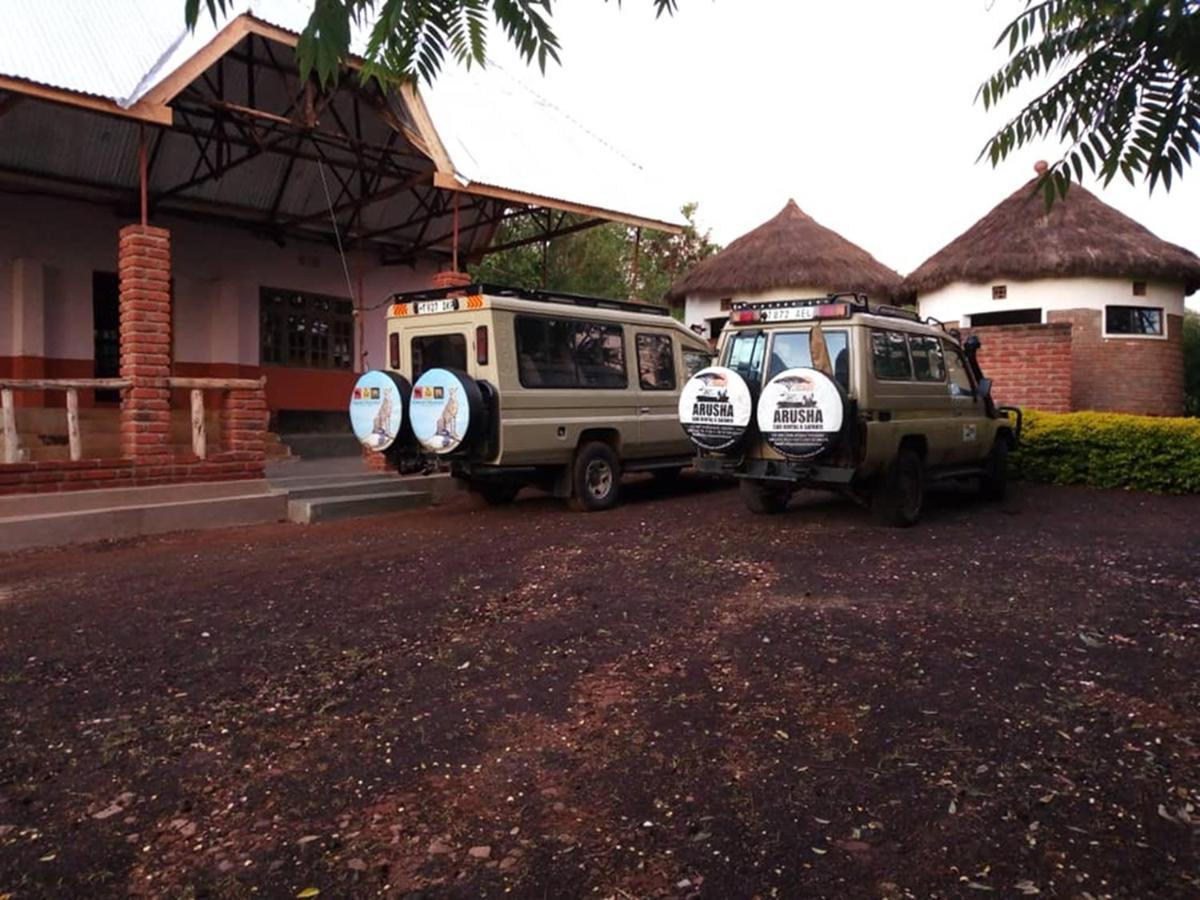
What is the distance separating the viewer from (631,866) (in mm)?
2984

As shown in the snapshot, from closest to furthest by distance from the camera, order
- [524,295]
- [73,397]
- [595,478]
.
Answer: [73,397], [524,295], [595,478]

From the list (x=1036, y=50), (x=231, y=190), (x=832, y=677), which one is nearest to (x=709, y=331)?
(x=231, y=190)

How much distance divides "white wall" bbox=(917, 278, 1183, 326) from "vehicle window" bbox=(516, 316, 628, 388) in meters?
9.78

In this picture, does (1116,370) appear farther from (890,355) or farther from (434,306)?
(434,306)

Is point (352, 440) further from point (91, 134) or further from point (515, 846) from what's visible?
point (515, 846)

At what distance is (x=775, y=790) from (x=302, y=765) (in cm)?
190

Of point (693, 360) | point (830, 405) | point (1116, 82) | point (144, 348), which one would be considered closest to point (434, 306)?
point (144, 348)

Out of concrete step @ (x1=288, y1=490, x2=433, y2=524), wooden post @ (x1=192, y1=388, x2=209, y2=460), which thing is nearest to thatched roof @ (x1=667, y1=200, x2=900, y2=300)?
concrete step @ (x1=288, y1=490, x2=433, y2=524)

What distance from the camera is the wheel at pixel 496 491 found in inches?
444

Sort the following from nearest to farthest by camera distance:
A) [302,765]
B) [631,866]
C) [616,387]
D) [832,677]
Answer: [631,866], [302,765], [832,677], [616,387]

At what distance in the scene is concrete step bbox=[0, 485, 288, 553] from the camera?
857cm

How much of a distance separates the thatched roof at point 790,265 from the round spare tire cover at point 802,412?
496 inches

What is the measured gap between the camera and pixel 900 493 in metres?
8.90

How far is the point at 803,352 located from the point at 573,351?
9.03 ft
